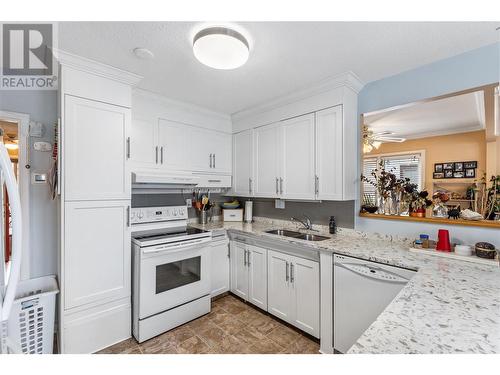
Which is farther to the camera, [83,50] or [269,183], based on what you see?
[269,183]

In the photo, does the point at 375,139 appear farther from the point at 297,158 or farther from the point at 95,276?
the point at 95,276

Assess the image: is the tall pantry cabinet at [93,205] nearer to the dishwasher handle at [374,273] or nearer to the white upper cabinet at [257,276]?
the white upper cabinet at [257,276]

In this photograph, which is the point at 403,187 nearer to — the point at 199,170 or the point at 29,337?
the point at 199,170

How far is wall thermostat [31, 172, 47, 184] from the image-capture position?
6.50ft

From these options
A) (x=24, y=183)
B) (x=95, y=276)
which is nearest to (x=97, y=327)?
(x=95, y=276)

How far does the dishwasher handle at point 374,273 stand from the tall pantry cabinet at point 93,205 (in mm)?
1851

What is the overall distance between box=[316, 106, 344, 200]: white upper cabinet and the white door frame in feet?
8.47

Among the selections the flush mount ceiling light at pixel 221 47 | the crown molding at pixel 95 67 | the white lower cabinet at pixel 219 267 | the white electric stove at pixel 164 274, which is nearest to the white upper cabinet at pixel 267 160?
the white lower cabinet at pixel 219 267

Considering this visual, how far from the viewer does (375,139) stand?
7.47 feet

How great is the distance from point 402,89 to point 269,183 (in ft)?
5.14

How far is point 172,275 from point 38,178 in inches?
56.3
